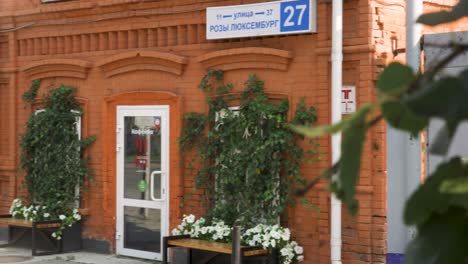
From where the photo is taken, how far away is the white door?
37.6 feet

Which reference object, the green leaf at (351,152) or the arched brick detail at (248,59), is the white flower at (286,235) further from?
the green leaf at (351,152)

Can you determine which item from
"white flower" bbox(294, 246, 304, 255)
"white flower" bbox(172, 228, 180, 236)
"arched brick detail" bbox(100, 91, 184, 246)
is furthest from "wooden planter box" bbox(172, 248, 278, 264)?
"arched brick detail" bbox(100, 91, 184, 246)

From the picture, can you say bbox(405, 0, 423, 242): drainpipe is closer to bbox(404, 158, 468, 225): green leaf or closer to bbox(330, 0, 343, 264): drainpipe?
bbox(330, 0, 343, 264): drainpipe

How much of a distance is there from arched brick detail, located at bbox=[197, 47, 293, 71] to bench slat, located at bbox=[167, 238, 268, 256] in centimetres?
207

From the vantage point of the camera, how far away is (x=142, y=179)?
11773 millimetres

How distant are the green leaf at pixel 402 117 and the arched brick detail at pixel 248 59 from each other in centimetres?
891

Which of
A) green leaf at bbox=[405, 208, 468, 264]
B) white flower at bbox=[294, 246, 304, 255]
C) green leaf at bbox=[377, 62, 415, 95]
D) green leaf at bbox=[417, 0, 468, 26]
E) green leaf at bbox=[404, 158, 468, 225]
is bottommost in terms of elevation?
white flower at bbox=[294, 246, 304, 255]

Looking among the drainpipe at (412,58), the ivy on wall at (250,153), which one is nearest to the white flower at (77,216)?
the ivy on wall at (250,153)

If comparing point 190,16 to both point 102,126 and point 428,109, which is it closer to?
point 102,126

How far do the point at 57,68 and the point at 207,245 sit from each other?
419 cm

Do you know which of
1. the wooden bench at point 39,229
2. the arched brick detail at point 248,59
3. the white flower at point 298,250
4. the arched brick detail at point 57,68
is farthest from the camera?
the arched brick detail at point 57,68

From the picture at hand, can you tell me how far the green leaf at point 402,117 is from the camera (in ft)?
2.97

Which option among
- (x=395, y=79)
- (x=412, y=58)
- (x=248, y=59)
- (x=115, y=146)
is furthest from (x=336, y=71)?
(x=395, y=79)

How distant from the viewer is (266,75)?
10.2 metres
